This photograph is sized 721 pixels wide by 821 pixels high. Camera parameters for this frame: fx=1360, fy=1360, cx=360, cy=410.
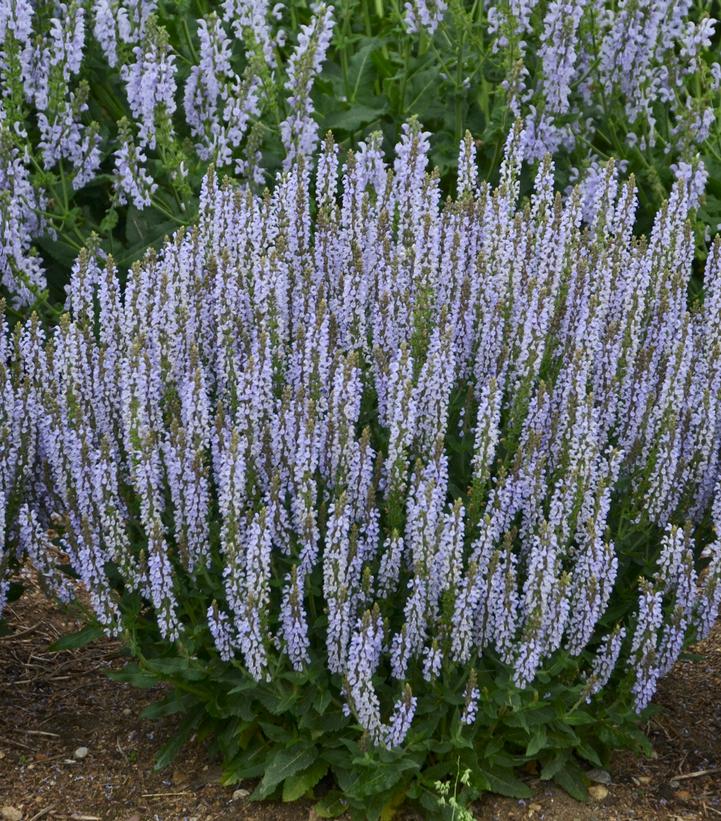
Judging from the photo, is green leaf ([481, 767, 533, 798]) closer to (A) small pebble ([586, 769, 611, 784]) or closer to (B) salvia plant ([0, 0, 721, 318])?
(A) small pebble ([586, 769, 611, 784])

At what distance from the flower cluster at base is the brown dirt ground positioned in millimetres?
427

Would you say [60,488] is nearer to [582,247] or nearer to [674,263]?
[582,247]

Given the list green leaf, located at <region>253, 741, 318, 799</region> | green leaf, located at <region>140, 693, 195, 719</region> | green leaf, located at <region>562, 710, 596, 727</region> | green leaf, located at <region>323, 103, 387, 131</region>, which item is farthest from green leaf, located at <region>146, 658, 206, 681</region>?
green leaf, located at <region>323, 103, 387, 131</region>

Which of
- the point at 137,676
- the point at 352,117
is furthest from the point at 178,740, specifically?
the point at 352,117

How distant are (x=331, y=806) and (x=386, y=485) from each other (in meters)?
0.91

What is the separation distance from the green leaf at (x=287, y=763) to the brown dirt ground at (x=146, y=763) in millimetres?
198

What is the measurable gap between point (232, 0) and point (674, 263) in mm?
2621

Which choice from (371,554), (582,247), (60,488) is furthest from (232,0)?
(371,554)

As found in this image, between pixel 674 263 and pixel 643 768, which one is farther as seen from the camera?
pixel 674 263

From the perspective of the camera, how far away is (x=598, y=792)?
3930mm

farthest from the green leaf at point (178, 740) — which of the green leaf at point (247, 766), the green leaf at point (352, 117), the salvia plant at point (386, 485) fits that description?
the green leaf at point (352, 117)

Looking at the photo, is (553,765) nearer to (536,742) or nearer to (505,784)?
(505,784)

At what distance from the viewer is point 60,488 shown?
3932 mm

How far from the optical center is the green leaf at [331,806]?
147 inches
